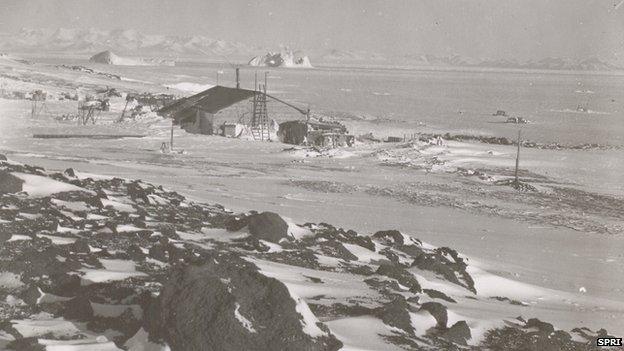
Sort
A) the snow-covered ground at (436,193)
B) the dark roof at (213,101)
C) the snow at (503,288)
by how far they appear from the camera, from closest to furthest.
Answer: the snow at (503,288), the snow-covered ground at (436,193), the dark roof at (213,101)

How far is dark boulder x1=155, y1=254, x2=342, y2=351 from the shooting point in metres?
6.10

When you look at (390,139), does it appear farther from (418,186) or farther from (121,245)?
(121,245)

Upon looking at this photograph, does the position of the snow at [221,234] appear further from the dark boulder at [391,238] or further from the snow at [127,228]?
the dark boulder at [391,238]

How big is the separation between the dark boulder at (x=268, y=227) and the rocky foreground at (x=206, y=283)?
3cm

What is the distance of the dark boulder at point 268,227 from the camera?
11867 millimetres

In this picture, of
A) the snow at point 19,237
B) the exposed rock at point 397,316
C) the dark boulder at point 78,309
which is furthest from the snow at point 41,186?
the exposed rock at point 397,316

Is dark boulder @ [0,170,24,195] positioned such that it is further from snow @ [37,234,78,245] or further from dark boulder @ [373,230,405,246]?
dark boulder @ [373,230,405,246]

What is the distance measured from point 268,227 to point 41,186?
Answer: 493 centimetres

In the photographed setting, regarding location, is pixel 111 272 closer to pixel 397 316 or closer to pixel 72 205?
pixel 397 316

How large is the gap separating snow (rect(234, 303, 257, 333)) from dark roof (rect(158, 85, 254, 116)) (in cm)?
3308

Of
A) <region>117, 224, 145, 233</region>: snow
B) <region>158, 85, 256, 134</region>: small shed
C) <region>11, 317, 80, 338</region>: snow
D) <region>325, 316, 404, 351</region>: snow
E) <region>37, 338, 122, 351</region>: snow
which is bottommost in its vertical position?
<region>325, 316, 404, 351</region>: snow

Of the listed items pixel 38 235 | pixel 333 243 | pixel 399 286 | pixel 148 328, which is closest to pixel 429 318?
A: pixel 399 286

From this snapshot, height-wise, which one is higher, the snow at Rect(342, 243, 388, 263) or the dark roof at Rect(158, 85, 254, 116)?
the dark roof at Rect(158, 85, 254, 116)

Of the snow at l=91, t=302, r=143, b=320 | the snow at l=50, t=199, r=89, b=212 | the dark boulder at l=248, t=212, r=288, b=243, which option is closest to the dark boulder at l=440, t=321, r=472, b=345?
the snow at l=91, t=302, r=143, b=320
